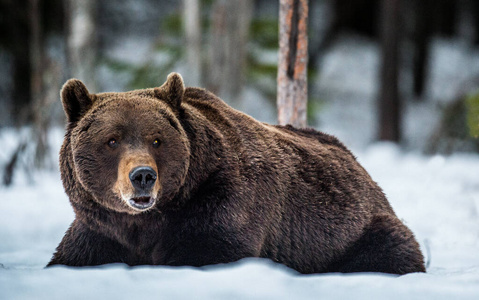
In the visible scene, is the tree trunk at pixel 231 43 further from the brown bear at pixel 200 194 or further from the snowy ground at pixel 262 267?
the brown bear at pixel 200 194

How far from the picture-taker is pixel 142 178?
10.9ft

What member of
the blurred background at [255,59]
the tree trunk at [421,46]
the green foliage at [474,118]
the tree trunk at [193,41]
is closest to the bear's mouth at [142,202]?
the green foliage at [474,118]

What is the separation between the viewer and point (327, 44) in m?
20.9

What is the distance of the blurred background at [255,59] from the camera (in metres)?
11.8

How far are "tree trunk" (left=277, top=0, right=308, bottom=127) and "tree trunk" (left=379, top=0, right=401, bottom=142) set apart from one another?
1010cm

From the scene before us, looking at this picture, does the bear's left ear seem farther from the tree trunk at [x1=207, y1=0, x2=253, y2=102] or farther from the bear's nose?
the tree trunk at [x1=207, y1=0, x2=253, y2=102]

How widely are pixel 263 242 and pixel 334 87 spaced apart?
55.3ft

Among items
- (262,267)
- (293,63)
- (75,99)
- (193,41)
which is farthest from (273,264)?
(193,41)

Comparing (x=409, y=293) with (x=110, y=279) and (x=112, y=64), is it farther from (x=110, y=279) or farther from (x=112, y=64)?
(x=112, y=64)

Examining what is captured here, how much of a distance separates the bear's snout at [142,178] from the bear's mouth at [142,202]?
0.07 metres

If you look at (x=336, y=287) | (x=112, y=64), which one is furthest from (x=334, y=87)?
(x=336, y=287)

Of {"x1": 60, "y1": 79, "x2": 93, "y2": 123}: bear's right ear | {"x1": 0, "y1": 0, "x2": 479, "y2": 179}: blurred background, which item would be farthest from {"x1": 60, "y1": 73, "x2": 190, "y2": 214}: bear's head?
{"x1": 0, "y1": 0, "x2": 479, "y2": 179}: blurred background

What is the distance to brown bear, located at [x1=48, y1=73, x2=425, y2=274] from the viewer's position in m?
3.54

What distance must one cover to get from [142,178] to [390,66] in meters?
13.3
